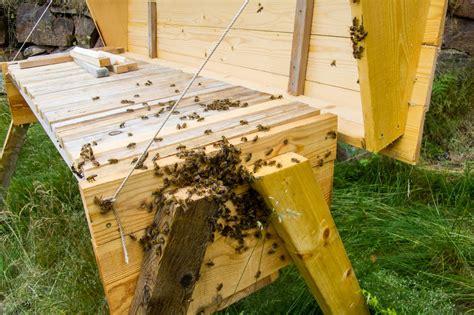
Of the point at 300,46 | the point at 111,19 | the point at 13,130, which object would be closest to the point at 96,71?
the point at 13,130

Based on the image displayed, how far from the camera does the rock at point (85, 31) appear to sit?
5.83m

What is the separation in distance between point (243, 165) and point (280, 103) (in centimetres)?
51

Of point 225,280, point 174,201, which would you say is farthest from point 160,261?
point 225,280

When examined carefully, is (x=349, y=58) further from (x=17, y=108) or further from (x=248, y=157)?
(x=17, y=108)

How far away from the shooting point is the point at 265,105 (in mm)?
1724

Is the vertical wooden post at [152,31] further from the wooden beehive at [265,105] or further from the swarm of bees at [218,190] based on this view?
the swarm of bees at [218,190]

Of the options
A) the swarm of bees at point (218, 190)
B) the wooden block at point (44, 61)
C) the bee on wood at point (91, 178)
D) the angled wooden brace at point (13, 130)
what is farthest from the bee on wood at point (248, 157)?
the angled wooden brace at point (13, 130)

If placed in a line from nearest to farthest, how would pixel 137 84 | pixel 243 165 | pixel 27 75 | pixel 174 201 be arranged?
1. pixel 174 201
2. pixel 243 165
3. pixel 137 84
4. pixel 27 75

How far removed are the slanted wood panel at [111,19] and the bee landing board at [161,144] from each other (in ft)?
5.83

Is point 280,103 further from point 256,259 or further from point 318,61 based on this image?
point 256,259

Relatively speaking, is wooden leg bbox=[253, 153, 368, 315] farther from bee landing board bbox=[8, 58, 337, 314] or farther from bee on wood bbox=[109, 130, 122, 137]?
bee on wood bbox=[109, 130, 122, 137]

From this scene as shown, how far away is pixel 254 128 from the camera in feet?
4.71

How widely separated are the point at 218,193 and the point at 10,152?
271 centimetres

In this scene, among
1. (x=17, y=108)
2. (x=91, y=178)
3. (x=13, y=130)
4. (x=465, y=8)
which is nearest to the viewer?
(x=91, y=178)
